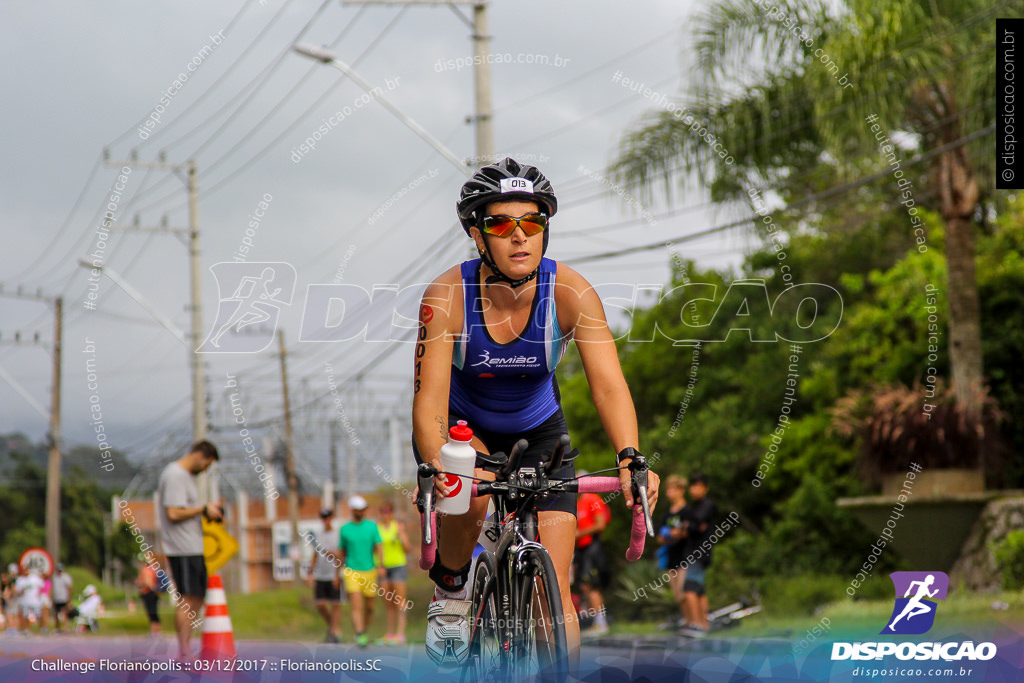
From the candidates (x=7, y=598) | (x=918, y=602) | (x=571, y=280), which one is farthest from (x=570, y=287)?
(x=7, y=598)

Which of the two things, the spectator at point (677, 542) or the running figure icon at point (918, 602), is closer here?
the running figure icon at point (918, 602)

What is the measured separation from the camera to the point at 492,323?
4.41m

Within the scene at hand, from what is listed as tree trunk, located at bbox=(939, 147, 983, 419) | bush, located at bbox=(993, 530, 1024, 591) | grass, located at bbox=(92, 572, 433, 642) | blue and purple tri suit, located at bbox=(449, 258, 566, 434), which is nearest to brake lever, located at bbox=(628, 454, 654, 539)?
blue and purple tri suit, located at bbox=(449, 258, 566, 434)

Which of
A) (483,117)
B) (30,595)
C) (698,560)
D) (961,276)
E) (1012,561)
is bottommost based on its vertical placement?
(30,595)

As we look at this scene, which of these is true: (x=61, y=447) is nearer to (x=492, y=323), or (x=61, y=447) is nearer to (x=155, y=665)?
(x=155, y=665)

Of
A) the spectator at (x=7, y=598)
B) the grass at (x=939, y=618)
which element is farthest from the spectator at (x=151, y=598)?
the spectator at (x=7, y=598)

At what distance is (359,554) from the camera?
10758 mm

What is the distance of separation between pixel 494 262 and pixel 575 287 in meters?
0.36

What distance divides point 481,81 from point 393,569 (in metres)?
4.88

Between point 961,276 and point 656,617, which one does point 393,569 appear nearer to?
point 961,276

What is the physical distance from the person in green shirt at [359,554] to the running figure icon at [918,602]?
5.34 m

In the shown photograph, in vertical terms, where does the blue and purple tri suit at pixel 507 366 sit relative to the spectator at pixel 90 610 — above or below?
above

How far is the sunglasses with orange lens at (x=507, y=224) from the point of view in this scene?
4.24 metres

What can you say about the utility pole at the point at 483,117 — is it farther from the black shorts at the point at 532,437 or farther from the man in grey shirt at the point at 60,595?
the man in grey shirt at the point at 60,595
